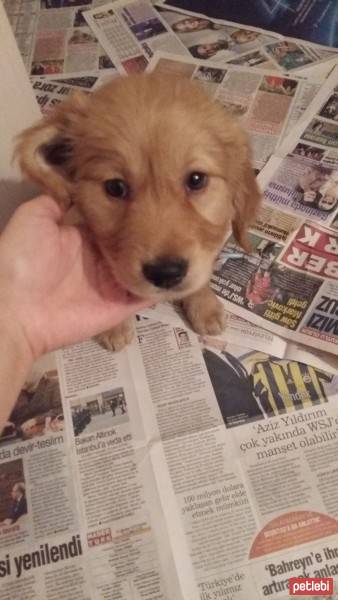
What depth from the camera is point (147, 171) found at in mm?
1014

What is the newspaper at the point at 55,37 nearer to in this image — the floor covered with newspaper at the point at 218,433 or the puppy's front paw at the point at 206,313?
the floor covered with newspaper at the point at 218,433

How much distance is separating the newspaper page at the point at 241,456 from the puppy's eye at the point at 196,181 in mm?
515

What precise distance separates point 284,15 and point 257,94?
45 cm

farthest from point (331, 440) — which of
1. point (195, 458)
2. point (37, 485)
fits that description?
point (37, 485)

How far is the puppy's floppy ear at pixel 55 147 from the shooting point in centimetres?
110

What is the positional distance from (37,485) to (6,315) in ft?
1.54

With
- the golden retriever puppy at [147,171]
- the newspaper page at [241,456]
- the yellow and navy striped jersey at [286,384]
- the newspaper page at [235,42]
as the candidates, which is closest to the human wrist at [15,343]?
the golden retriever puppy at [147,171]

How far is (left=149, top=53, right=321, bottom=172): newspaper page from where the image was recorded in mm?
1754

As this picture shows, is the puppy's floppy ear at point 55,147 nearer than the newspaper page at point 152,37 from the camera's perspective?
Yes

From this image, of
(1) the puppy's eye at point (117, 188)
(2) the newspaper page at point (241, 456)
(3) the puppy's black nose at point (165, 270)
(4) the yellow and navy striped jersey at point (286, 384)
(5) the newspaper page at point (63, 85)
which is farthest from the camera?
(5) the newspaper page at point (63, 85)

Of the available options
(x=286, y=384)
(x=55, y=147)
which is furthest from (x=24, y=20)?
(x=286, y=384)

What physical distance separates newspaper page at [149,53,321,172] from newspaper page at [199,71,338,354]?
59 millimetres

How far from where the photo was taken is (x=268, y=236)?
1.58 m

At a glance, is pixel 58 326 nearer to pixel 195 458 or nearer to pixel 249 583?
pixel 195 458
